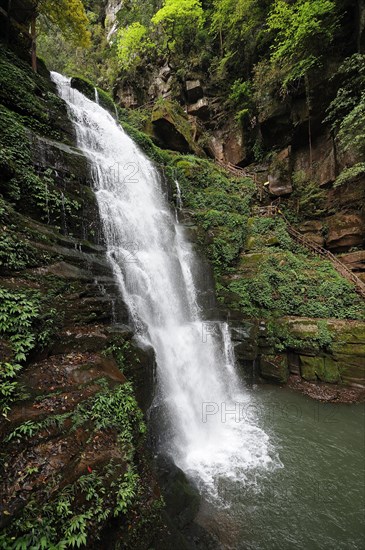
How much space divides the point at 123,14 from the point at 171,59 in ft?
29.9

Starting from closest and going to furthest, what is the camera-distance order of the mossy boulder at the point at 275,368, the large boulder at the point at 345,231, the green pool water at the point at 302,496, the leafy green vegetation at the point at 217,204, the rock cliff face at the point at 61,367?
the rock cliff face at the point at 61,367 → the green pool water at the point at 302,496 → the mossy boulder at the point at 275,368 → the leafy green vegetation at the point at 217,204 → the large boulder at the point at 345,231

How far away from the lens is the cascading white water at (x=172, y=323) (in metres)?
6.00

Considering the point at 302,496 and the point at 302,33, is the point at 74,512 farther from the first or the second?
the point at 302,33

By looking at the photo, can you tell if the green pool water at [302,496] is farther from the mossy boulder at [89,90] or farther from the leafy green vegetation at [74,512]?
the mossy boulder at [89,90]

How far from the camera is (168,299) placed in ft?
28.7

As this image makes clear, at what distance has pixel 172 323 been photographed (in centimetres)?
848

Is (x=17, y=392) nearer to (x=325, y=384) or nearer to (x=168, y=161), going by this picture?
(x=325, y=384)

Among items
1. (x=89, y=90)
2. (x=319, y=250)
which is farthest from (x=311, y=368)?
(x=89, y=90)

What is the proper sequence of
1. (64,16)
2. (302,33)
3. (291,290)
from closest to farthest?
(291,290) → (64,16) → (302,33)

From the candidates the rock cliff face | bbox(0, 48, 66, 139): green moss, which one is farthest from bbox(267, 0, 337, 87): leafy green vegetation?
the rock cliff face

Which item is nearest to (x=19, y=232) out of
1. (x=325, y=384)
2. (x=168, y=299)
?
(x=168, y=299)

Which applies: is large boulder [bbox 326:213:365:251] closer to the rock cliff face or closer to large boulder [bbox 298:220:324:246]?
large boulder [bbox 298:220:324:246]

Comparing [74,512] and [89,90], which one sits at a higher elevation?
[89,90]

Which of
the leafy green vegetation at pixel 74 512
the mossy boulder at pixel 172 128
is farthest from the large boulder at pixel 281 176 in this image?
the leafy green vegetation at pixel 74 512
